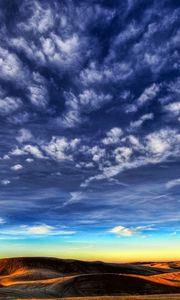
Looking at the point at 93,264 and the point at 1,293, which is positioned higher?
the point at 93,264

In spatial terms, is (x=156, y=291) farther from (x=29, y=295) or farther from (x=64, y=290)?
(x=29, y=295)

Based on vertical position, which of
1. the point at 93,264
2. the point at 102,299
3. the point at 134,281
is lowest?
the point at 102,299

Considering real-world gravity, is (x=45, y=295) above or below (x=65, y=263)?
below

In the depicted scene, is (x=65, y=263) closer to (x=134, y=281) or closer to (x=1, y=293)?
(x=134, y=281)

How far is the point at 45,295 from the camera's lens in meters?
30.5

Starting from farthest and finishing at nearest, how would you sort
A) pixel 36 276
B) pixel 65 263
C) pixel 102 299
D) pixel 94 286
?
1. pixel 65 263
2. pixel 36 276
3. pixel 94 286
4. pixel 102 299

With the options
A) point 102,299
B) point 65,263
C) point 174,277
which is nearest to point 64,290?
point 102,299

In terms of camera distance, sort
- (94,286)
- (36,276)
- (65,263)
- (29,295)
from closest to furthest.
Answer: (29,295), (94,286), (36,276), (65,263)

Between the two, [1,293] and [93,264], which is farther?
[93,264]

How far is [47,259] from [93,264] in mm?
10423

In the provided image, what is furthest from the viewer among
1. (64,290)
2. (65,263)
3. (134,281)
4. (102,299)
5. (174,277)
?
(65,263)

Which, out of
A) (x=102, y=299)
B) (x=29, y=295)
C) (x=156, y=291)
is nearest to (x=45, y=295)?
(x=29, y=295)

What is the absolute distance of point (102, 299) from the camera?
22531 mm

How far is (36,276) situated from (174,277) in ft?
71.3
